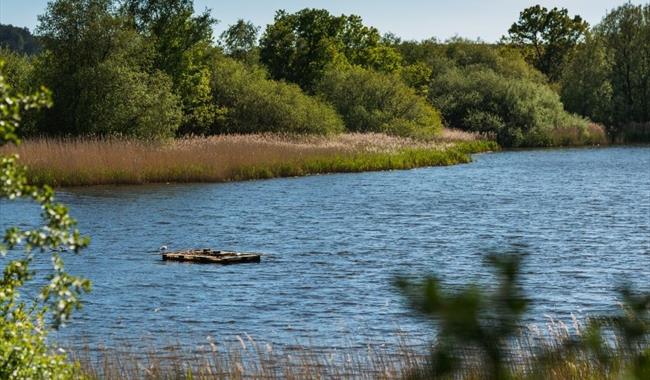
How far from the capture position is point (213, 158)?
4831 cm

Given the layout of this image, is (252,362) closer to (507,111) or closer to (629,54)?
(507,111)

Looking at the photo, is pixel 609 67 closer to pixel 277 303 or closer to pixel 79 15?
pixel 79 15

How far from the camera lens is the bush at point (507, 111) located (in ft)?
275

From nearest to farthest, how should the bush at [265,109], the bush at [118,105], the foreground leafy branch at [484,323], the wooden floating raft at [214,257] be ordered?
the foreground leafy branch at [484,323] → the wooden floating raft at [214,257] → the bush at [118,105] → the bush at [265,109]

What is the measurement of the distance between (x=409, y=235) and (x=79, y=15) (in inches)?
1123

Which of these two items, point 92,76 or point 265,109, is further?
point 265,109

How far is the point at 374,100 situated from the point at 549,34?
242ft

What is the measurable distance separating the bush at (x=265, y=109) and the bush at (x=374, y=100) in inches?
212

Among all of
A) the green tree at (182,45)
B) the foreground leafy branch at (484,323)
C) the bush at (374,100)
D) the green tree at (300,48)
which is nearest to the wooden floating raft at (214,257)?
the foreground leafy branch at (484,323)

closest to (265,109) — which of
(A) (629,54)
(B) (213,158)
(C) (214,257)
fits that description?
(B) (213,158)

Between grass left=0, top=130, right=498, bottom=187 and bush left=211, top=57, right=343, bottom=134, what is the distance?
166 inches

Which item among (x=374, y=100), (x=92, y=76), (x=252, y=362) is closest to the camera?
(x=252, y=362)

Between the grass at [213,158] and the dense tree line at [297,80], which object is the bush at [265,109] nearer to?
the dense tree line at [297,80]

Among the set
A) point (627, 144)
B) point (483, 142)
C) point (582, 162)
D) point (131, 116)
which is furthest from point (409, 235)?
point (627, 144)
